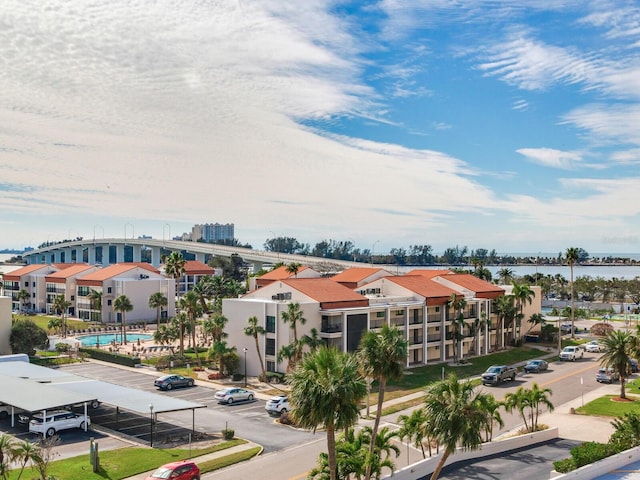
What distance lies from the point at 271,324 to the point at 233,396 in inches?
465

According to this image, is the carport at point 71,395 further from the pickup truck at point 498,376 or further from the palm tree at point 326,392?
the pickup truck at point 498,376

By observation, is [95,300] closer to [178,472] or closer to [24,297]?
[24,297]

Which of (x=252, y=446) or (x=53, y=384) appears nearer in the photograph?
(x=252, y=446)

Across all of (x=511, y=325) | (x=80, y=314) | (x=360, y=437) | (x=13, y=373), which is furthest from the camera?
(x=80, y=314)

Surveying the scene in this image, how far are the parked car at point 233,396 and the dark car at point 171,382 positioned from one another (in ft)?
20.8

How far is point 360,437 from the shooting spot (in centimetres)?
3031

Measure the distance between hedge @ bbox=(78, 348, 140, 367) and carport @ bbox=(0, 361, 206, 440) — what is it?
19.7 metres

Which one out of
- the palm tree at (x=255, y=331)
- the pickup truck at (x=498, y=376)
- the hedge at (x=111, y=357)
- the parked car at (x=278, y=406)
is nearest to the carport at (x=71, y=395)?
the parked car at (x=278, y=406)

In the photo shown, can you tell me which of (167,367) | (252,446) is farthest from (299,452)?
(167,367)

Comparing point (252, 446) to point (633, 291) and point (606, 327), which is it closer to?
point (606, 327)

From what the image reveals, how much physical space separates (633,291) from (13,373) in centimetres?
16149

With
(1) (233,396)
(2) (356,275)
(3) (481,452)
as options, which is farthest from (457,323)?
(3) (481,452)

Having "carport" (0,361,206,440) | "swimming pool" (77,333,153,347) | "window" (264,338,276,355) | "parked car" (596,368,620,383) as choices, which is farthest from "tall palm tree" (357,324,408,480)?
"swimming pool" (77,333,153,347)

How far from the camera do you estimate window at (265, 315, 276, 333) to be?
62.5 m
